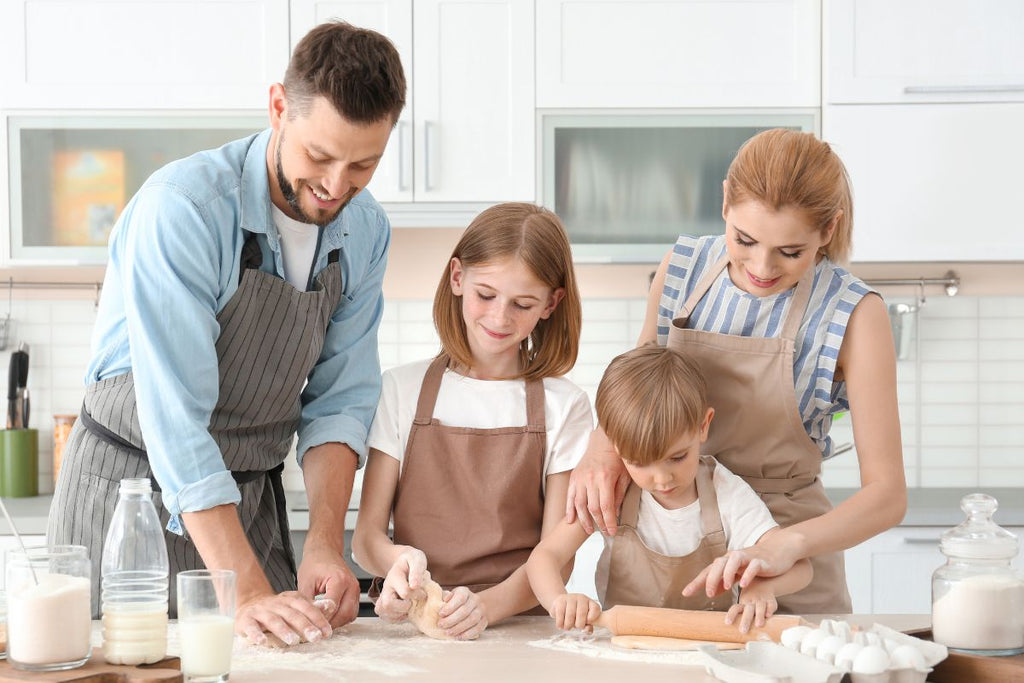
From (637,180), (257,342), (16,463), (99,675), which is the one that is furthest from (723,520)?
(16,463)

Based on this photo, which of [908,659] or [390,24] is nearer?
[908,659]

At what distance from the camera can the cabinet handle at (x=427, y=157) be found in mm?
2984

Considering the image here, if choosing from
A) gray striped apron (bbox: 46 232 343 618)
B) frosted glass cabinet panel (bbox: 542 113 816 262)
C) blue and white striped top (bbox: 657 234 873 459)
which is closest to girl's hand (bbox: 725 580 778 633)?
blue and white striped top (bbox: 657 234 873 459)

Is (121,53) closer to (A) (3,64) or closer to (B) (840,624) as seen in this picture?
(A) (3,64)

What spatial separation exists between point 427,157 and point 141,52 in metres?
Result: 0.84

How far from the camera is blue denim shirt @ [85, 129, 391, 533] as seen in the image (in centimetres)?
144

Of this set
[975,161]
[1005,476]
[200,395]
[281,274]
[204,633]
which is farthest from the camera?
[1005,476]

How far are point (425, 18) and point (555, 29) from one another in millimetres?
359

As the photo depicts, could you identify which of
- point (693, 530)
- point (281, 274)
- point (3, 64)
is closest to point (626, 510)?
point (693, 530)

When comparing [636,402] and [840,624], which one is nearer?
[840,624]

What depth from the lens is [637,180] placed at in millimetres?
3055

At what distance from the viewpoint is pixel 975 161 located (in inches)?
116

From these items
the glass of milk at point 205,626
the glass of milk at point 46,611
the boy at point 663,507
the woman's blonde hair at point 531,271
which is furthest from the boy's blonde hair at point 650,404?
the glass of milk at point 46,611

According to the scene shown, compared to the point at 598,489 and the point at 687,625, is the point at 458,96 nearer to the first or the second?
the point at 598,489
